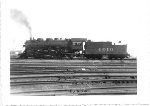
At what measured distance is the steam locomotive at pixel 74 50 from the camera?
9508 mm

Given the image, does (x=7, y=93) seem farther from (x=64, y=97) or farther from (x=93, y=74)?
(x=93, y=74)

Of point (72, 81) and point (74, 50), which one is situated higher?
point (74, 50)

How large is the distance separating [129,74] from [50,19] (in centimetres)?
307

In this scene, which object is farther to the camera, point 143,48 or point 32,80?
point 32,80

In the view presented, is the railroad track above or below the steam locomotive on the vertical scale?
below

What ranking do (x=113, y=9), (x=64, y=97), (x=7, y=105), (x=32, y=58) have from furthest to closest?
(x=32, y=58)
(x=113, y=9)
(x=64, y=97)
(x=7, y=105)

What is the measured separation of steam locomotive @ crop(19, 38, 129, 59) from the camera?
951 centimetres

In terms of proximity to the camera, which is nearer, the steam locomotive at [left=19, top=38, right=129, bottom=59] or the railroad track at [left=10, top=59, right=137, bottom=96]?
the railroad track at [left=10, top=59, right=137, bottom=96]

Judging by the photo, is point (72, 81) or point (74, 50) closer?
point (72, 81)

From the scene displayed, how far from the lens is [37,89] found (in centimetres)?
503

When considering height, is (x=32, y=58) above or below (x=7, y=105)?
above

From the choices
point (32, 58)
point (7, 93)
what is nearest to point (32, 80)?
point (7, 93)

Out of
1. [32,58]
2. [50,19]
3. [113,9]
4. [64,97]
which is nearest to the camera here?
[64,97]

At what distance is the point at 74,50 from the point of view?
9.89 meters
